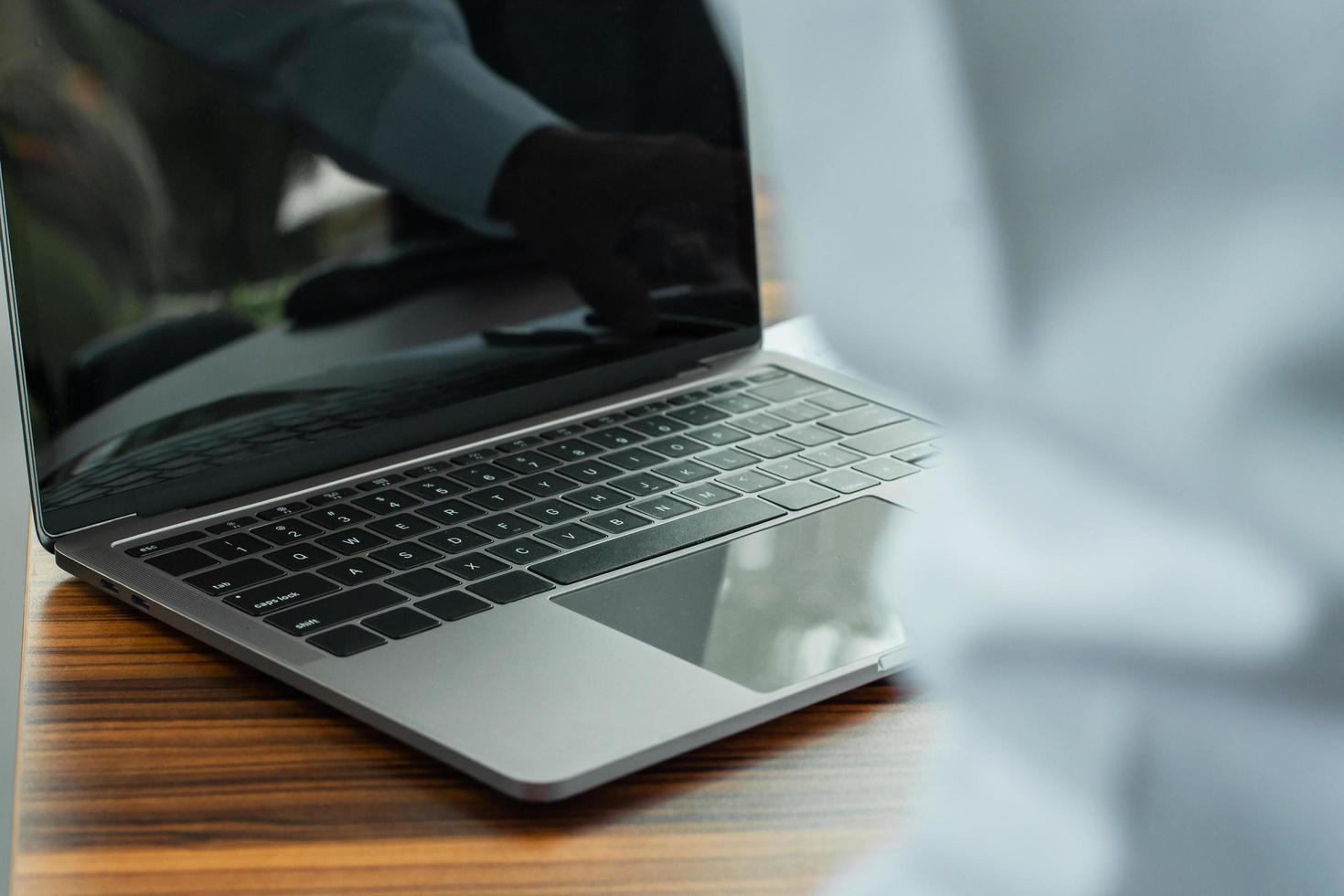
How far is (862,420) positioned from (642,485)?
0.29ft

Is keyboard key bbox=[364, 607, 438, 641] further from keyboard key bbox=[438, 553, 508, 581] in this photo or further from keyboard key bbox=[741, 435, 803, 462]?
keyboard key bbox=[741, 435, 803, 462]

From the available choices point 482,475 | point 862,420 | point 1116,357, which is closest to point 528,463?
point 482,475

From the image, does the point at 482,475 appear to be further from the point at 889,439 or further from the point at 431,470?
the point at 889,439

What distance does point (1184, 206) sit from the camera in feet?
0.49

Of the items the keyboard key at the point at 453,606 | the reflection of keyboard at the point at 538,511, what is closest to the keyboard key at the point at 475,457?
the reflection of keyboard at the point at 538,511

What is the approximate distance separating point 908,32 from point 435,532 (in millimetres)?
260

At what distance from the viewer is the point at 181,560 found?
0.37m

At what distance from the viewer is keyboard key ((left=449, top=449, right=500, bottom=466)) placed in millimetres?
440

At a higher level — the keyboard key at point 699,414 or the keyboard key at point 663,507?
the keyboard key at point 699,414

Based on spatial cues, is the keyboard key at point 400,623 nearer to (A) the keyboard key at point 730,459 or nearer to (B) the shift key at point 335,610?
(B) the shift key at point 335,610

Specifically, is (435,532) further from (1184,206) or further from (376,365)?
(1184,206)

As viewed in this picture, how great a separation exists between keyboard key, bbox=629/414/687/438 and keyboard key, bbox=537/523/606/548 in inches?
3.3

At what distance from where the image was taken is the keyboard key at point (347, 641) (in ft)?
1.03

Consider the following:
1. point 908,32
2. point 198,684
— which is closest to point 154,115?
point 198,684
